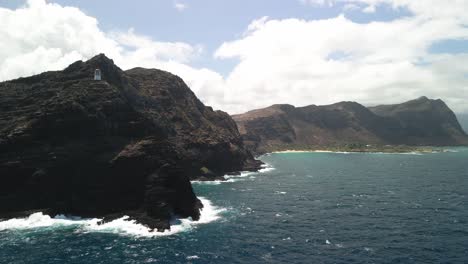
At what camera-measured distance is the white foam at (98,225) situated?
76.9 meters

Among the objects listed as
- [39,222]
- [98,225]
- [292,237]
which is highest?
[39,222]

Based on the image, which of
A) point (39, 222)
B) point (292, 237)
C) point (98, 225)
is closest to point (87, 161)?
point (39, 222)

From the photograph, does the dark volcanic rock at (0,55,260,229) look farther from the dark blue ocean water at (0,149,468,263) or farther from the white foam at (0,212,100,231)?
the dark blue ocean water at (0,149,468,263)

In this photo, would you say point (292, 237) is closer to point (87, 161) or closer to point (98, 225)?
point (98, 225)

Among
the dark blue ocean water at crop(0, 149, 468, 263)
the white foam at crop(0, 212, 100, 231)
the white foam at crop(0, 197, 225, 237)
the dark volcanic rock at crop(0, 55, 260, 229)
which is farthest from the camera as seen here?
the dark volcanic rock at crop(0, 55, 260, 229)

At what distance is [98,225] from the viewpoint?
8075 cm

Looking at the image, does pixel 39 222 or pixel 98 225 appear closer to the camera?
pixel 98 225

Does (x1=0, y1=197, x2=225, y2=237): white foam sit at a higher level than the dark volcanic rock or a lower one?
lower

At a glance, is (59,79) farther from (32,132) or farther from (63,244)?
(63,244)

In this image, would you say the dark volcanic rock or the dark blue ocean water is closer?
the dark blue ocean water

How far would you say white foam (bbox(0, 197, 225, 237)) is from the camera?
76.9 meters

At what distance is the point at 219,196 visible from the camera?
12088cm

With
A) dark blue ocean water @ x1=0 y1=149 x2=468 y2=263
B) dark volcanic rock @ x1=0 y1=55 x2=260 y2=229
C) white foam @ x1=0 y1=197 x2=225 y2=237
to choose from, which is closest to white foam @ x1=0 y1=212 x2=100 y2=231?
white foam @ x1=0 y1=197 x2=225 y2=237

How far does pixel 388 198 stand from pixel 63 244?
9171 centimetres
